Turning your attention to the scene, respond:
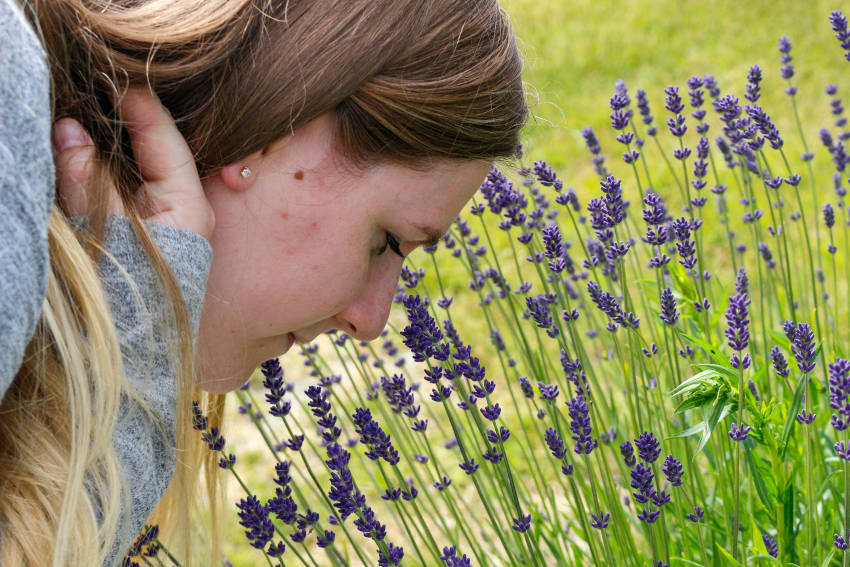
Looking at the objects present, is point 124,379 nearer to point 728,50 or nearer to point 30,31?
point 30,31

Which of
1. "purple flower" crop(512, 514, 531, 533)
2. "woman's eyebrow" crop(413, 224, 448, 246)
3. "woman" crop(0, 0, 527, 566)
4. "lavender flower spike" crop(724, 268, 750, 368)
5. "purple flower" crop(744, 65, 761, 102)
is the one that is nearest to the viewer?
"lavender flower spike" crop(724, 268, 750, 368)

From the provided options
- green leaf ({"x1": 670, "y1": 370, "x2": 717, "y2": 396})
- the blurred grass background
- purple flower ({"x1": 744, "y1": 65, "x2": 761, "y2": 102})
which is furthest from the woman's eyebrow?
the blurred grass background

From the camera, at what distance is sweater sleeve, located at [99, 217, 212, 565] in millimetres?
1466

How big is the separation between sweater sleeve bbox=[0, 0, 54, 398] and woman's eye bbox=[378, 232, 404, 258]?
666mm

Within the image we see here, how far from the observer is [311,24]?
1637mm

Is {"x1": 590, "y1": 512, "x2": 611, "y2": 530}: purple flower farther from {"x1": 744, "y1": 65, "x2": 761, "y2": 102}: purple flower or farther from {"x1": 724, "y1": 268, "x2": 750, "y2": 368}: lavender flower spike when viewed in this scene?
{"x1": 744, "y1": 65, "x2": 761, "y2": 102}: purple flower

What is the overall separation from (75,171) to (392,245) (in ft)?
1.90

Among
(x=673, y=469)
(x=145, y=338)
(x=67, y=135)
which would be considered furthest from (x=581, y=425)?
(x=67, y=135)

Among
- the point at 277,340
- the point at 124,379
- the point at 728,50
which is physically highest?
the point at 728,50

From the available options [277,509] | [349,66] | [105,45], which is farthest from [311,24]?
[277,509]

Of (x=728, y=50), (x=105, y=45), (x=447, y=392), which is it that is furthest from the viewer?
(x=728, y=50)

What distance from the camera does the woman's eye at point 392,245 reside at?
181cm

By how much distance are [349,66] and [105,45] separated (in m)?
0.38

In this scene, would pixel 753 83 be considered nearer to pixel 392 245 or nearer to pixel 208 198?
pixel 392 245
